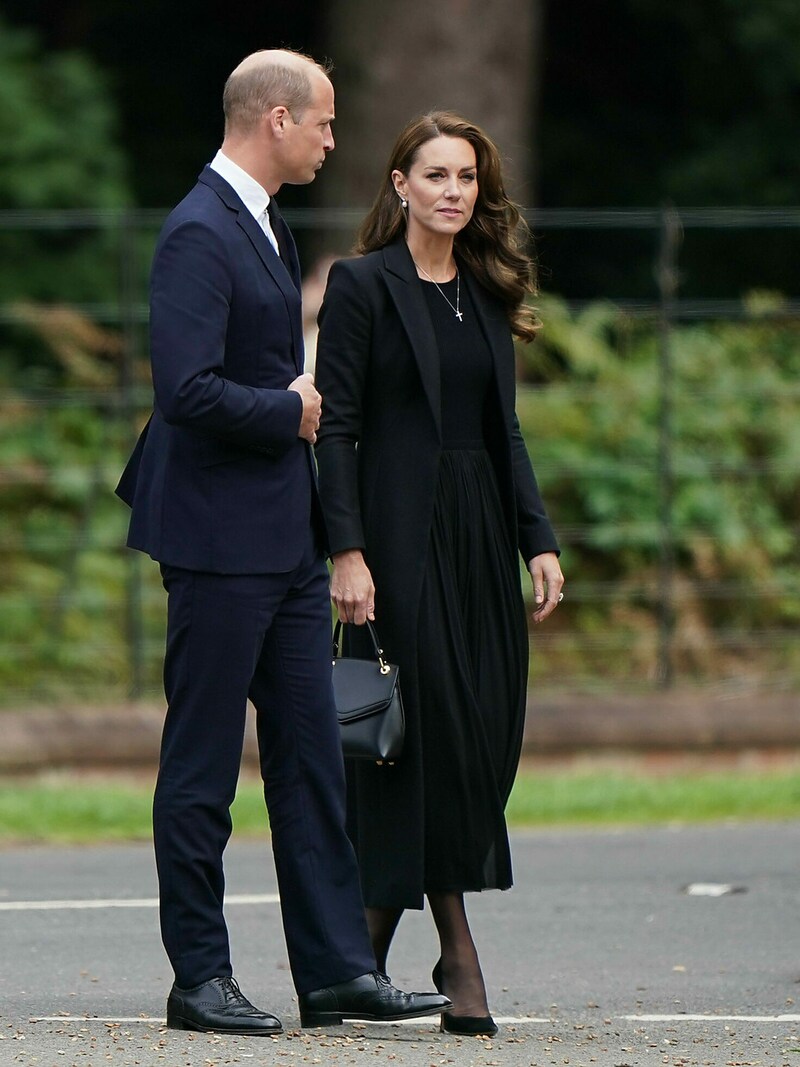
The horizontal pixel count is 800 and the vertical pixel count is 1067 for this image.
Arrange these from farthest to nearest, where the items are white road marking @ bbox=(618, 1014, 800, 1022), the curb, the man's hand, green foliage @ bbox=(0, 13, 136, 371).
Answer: green foliage @ bbox=(0, 13, 136, 371), the curb, white road marking @ bbox=(618, 1014, 800, 1022), the man's hand

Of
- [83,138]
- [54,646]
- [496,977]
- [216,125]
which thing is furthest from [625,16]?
[496,977]

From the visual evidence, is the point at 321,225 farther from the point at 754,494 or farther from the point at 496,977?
the point at 496,977

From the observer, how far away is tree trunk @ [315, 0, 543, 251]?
1142 cm

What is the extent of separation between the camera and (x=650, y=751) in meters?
9.05

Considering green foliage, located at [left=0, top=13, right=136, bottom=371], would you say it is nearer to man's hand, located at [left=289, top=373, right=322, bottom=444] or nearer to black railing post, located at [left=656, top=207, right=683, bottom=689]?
black railing post, located at [left=656, top=207, right=683, bottom=689]

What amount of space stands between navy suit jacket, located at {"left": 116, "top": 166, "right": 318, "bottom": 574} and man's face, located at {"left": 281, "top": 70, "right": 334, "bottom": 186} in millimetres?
140

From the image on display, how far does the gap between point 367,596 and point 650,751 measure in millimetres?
4734

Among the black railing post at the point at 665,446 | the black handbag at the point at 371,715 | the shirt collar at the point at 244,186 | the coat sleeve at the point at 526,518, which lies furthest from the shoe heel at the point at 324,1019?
the black railing post at the point at 665,446

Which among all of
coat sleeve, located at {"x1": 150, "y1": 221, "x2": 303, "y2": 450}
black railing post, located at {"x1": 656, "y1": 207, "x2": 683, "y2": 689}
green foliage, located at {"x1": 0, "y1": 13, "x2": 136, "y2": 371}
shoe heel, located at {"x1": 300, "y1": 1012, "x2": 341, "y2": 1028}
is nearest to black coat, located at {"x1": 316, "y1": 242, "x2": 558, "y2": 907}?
shoe heel, located at {"x1": 300, "y1": 1012, "x2": 341, "y2": 1028}

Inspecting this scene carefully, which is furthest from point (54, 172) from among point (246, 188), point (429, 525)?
point (246, 188)

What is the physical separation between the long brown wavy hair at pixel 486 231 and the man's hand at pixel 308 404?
64cm

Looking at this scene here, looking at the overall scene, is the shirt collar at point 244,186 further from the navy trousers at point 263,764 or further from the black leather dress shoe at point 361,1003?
the black leather dress shoe at point 361,1003

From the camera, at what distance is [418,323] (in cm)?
459

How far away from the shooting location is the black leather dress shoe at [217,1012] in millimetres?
4230
